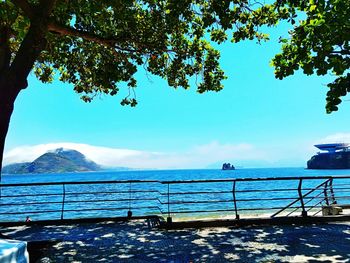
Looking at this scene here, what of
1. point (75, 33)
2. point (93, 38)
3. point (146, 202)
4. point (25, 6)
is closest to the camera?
point (25, 6)

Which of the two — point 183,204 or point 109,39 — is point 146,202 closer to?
point 183,204

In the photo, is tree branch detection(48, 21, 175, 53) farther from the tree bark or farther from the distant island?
the distant island

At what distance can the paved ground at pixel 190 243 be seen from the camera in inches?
219

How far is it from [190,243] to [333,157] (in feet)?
545

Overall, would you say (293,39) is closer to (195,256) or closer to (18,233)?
(195,256)

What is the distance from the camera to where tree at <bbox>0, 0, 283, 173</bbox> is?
6.79 m

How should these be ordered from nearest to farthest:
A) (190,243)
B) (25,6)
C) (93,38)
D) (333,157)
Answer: (190,243), (25,6), (93,38), (333,157)

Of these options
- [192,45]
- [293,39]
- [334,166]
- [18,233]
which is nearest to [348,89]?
[293,39]

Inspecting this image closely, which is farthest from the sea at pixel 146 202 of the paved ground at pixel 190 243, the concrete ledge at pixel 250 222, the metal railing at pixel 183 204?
the paved ground at pixel 190 243

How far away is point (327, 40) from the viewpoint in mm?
7074

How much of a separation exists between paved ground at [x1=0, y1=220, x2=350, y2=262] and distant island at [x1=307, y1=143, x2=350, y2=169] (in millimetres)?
161105

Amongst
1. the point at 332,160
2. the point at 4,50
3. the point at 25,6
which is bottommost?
the point at 4,50

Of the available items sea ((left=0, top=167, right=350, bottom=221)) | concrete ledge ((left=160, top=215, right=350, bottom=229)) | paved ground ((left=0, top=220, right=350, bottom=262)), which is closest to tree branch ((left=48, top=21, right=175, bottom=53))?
sea ((left=0, top=167, right=350, bottom=221))

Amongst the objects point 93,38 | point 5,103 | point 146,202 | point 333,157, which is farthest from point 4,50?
point 333,157
